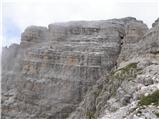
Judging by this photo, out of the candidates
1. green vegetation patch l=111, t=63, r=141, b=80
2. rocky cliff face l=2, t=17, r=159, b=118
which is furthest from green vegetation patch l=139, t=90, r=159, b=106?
rocky cliff face l=2, t=17, r=159, b=118

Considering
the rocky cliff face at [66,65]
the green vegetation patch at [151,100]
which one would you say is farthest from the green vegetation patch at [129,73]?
the green vegetation patch at [151,100]

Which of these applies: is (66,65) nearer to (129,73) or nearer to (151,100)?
(129,73)

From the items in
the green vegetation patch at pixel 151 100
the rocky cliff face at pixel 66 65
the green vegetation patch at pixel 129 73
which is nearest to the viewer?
the green vegetation patch at pixel 151 100

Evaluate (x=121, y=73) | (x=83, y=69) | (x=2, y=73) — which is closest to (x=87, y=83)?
(x=83, y=69)

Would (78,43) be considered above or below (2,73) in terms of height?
above

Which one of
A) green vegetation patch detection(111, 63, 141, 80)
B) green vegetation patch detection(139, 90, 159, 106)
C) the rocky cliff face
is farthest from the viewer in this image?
the rocky cliff face

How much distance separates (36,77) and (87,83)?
13959 millimetres

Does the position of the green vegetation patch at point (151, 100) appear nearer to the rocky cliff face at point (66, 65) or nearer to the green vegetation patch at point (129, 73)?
the green vegetation patch at point (129, 73)

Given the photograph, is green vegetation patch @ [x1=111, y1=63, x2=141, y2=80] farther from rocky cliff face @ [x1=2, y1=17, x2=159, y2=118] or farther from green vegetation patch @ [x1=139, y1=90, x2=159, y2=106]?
green vegetation patch @ [x1=139, y1=90, x2=159, y2=106]

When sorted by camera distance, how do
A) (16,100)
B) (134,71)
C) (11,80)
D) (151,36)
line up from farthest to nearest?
(11,80)
(16,100)
(151,36)
(134,71)

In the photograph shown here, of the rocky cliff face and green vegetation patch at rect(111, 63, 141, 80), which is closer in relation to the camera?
green vegetation patch at rect(111, 63, 141, 80)

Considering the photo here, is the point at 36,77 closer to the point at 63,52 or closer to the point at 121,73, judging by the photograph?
the point at 63,52

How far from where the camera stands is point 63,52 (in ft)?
278

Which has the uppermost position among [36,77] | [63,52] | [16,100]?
[63,52]
